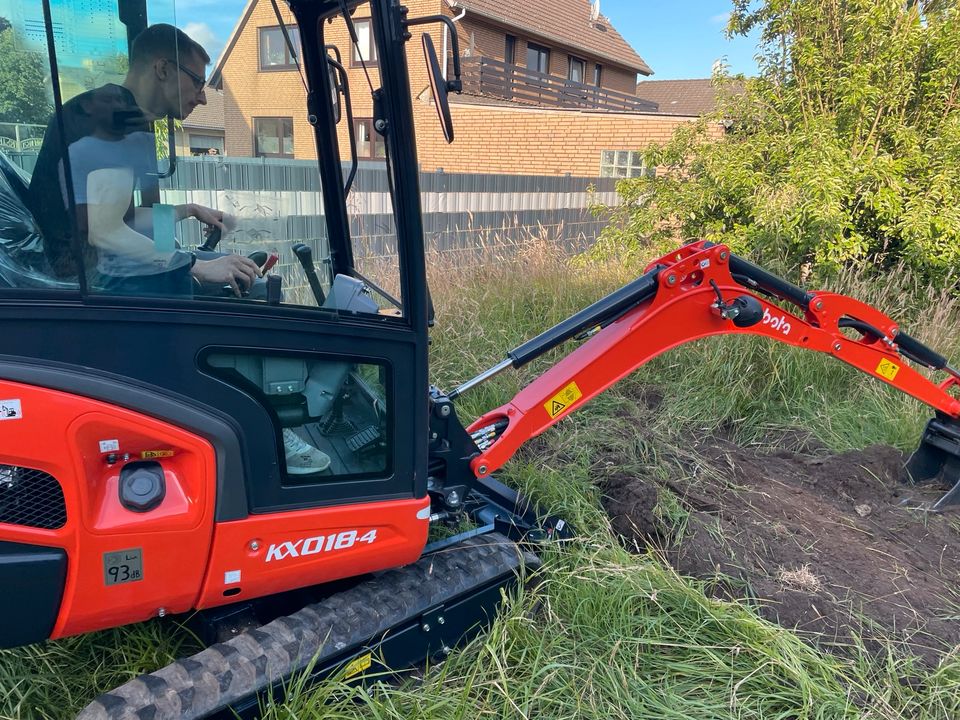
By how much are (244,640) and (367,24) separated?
1887 mm

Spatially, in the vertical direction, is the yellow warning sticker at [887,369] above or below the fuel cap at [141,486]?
below

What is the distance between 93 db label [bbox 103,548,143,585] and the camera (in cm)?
192

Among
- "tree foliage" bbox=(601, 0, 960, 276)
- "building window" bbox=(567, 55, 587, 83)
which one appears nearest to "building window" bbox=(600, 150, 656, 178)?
"building window" bbox=(567, 55, 587, 83)

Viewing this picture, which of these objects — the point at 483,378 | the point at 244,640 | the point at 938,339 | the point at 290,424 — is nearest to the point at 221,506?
the point at 290,424

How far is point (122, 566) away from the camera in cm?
193

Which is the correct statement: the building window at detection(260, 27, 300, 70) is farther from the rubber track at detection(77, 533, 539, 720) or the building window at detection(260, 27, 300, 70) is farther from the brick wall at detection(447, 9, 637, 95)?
the brick wall at detection(447, 9, 637, 95)

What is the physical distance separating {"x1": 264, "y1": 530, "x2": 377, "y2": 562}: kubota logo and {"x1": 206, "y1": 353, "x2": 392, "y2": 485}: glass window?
0.17 m

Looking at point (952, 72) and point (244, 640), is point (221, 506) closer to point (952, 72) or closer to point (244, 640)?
point (244, 640)

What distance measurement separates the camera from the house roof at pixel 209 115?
2.09 meters

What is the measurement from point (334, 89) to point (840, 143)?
4950mm

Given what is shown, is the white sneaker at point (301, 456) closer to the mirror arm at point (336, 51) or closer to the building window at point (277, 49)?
the building window at point (277, 49)

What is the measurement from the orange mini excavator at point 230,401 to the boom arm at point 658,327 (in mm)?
41

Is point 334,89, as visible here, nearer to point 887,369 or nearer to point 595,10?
point 887,369

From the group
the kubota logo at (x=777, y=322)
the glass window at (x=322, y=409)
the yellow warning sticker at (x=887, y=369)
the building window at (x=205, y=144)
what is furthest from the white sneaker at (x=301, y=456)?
the yellow warning sticker at (x=887, y=369)
